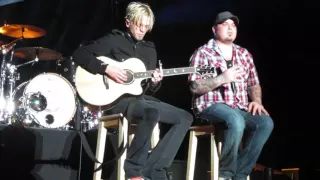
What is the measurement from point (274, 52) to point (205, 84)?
172cm

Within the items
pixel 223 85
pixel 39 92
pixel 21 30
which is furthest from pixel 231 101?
pixel 21 30

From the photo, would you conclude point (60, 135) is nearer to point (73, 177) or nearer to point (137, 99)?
point (73, 177)

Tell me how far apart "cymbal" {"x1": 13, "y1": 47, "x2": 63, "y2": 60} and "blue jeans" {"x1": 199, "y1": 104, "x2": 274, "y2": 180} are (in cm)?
268

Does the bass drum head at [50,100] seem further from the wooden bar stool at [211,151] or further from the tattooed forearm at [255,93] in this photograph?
the tattooed forearm at [255,93]

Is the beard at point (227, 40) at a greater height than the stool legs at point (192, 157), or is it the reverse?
the beard at point (227, 40)

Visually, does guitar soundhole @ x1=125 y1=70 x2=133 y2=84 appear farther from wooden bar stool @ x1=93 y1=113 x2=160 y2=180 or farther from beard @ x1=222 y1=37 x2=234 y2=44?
beard @ x1=222 y1=37 x2=234 y2=44

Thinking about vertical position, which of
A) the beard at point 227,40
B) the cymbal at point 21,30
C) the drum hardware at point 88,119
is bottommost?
the drum hardware at point 88,119

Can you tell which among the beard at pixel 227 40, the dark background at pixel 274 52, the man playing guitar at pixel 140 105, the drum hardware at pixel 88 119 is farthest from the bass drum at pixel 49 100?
the beard at pixel 227 40

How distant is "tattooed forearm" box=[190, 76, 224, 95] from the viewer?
11.0ft

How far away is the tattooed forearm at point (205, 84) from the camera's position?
132 inches

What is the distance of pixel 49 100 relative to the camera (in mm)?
5309

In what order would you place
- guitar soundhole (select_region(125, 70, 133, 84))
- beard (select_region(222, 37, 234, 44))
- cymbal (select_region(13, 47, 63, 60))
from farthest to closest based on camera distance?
1. cymbal (select_region(13, 47, 63, 60))
2. beard (select_region(222, 37, 234, 44))
3. guitar soundhole (select_region(125, 70, 133, 84))

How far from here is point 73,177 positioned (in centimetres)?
395

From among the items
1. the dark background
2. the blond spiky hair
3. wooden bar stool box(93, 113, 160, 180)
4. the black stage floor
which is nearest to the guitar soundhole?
wooden bar stool box(93, 113, 160, 180)
